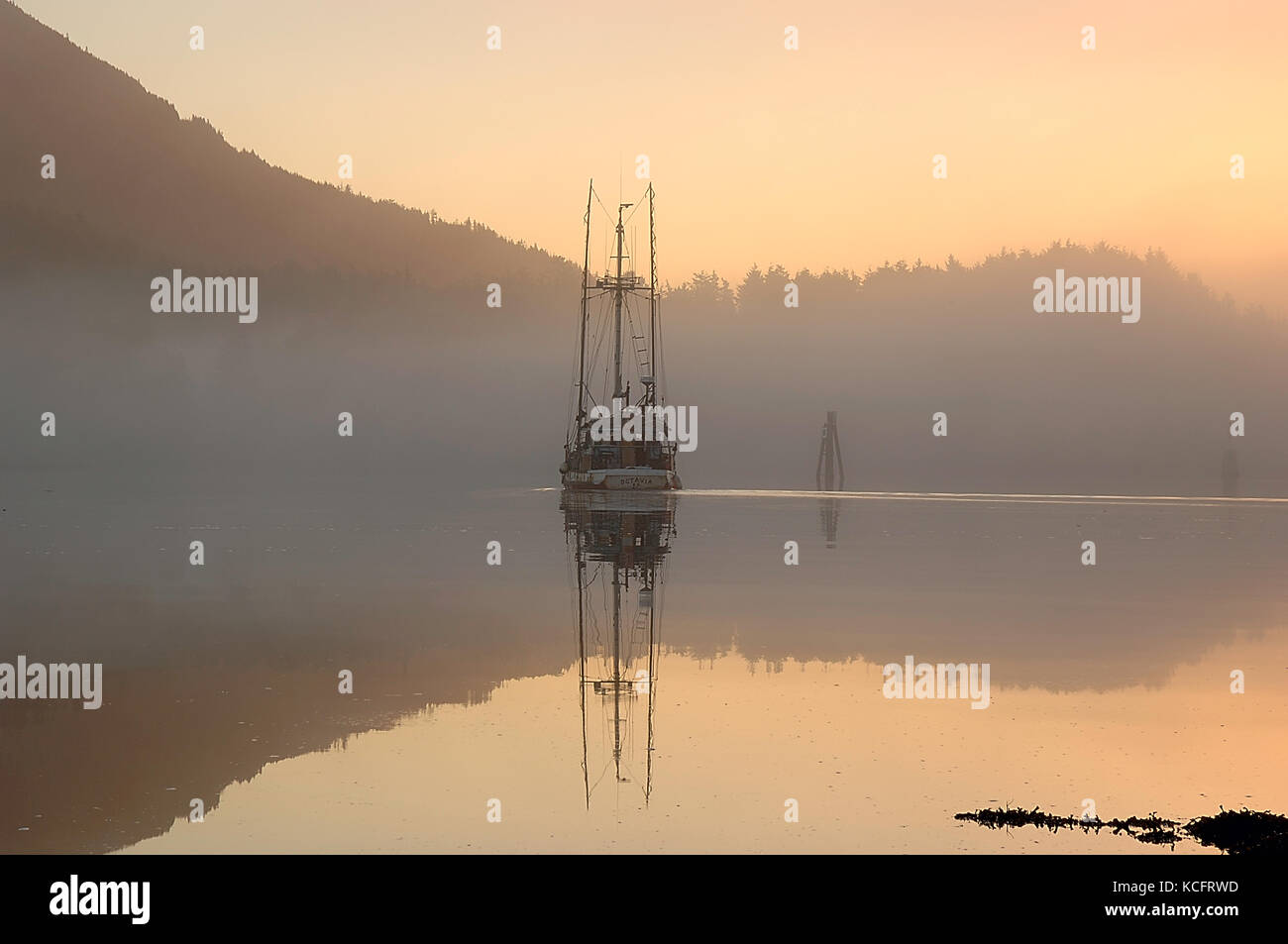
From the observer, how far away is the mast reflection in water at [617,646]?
18281 millimetres

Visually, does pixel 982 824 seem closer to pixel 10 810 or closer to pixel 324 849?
pixel 324 849

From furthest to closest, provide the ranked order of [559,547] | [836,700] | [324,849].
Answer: [559,547], [836,700], [324,849]

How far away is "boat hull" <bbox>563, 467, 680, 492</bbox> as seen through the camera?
15212cm

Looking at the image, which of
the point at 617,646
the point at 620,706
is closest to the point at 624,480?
the point at 617,646

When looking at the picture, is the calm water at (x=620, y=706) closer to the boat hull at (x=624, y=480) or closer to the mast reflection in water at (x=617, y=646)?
the mast reflection in water at (x=617, y=646)

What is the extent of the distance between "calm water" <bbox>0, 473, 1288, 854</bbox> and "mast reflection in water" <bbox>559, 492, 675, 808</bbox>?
10 cm

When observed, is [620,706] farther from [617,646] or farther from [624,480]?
[624,480]

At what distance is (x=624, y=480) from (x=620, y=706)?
130166 millimetres

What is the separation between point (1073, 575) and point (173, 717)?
37957 millimetres

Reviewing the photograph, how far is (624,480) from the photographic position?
152250 mm

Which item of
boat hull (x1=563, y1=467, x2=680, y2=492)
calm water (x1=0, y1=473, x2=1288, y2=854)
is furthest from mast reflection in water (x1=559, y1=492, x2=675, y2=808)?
boat hull (x1=563, y1=467, x2=680, y2=492)
